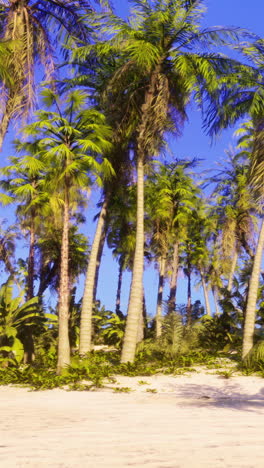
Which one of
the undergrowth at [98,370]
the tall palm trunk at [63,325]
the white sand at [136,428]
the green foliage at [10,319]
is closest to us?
the white sand at [136,428]

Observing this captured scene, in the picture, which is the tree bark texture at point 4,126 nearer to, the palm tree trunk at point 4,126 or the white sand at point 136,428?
the palm tree trunk at point 4,126

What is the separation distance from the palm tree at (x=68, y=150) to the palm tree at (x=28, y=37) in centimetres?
241

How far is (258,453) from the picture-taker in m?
3.70

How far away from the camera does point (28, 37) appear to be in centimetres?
1100

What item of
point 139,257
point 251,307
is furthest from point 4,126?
point 251,307

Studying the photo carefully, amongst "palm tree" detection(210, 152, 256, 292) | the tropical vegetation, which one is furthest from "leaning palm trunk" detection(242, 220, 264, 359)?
"palm tree" detection(210, 152, 256, 292)

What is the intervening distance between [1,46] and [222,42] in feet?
28.5

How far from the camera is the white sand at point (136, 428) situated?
11.9 feet

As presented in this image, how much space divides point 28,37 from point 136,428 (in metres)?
9.81

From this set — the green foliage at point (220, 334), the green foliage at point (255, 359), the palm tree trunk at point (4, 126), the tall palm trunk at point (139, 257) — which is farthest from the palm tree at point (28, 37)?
the green foliage at point (220, 334)

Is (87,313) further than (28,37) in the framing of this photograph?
Yes

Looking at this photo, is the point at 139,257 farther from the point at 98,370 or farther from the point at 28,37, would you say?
the point at 28,37

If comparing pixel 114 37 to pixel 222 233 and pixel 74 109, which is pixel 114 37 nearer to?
pixel 74 109

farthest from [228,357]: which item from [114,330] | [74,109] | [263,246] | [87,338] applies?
[74,109]
